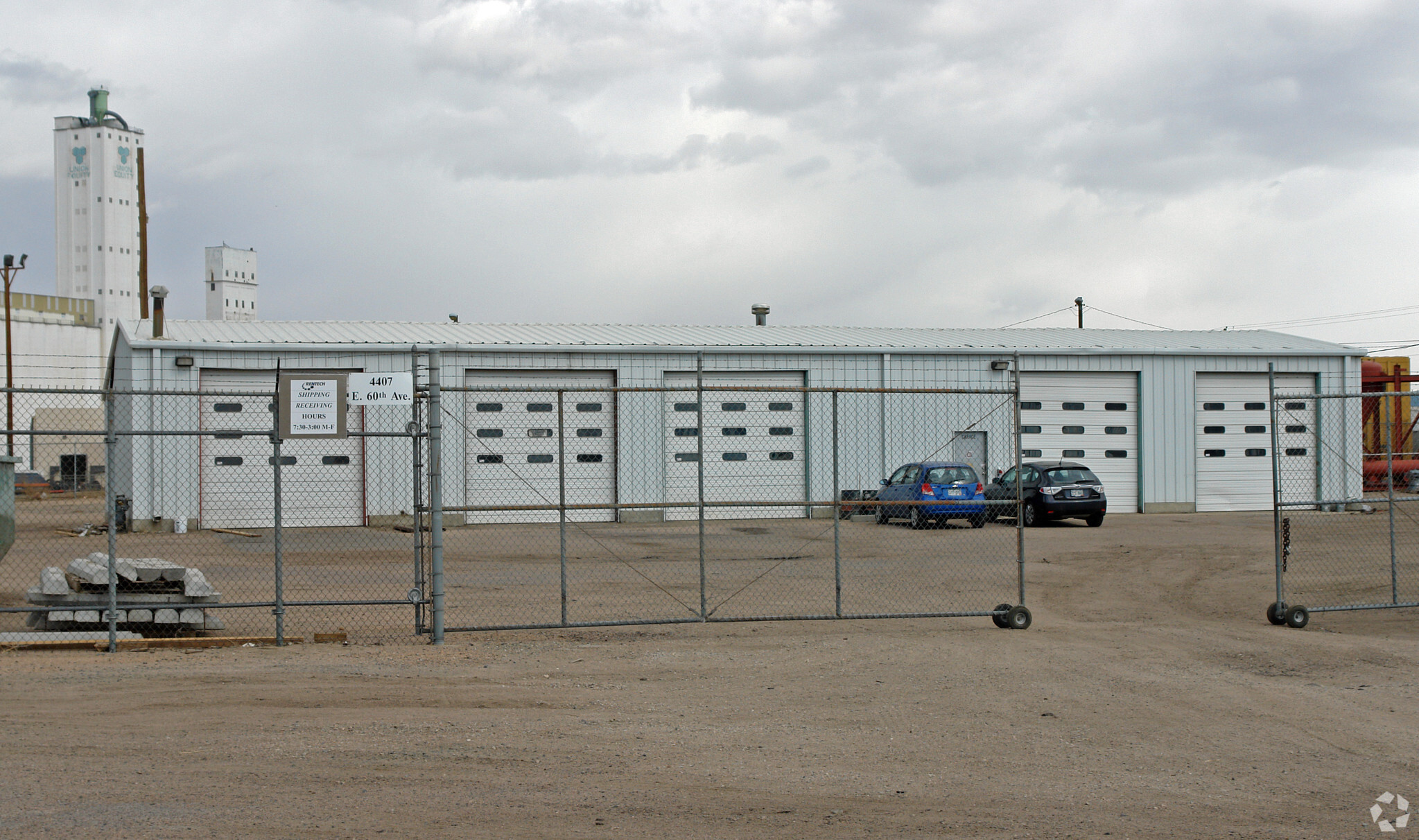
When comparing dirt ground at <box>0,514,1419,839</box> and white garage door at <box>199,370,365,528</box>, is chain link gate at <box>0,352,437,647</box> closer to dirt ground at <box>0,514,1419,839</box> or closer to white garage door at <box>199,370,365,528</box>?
white garage door at <box>199,370,365,528</box>

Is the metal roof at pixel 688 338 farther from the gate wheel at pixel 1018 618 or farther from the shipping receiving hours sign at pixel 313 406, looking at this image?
the gate wheel at pixel 1018 618

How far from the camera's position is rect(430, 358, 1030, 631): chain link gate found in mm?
16125

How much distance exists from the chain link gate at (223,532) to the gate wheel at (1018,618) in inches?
217

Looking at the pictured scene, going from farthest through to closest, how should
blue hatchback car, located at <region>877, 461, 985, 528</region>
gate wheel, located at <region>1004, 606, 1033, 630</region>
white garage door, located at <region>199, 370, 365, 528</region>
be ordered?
white garage door, located at <region>199, 370, 365, 528</region>, blue hatchback car, located at <region>877, 461, 985, 528</region>, gate wheel, located at <region>1004, 606, 1033, 630</region>

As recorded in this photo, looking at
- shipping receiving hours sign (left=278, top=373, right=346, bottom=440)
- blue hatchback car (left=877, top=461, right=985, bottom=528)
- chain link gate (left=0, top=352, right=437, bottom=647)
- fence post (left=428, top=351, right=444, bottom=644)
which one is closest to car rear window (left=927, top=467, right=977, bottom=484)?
blue hatchback car (left=877, top=461, right=985, bottom=528)

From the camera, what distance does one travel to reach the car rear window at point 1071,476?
24.1 m

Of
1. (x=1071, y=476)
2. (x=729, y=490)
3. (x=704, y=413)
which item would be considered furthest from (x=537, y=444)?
(x=1071, y=476)

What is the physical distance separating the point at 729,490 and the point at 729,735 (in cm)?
2010

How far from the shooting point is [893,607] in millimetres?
12711

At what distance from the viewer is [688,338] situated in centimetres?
2856

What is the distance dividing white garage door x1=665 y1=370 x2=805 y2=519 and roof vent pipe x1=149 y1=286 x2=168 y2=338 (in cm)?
1142

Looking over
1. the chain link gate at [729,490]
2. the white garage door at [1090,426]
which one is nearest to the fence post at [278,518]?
the chain link gate at [729,490]

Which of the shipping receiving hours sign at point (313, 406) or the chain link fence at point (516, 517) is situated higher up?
the shipping receiving hours sign at point (313, 406)

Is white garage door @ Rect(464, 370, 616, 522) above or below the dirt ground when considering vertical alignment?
above
